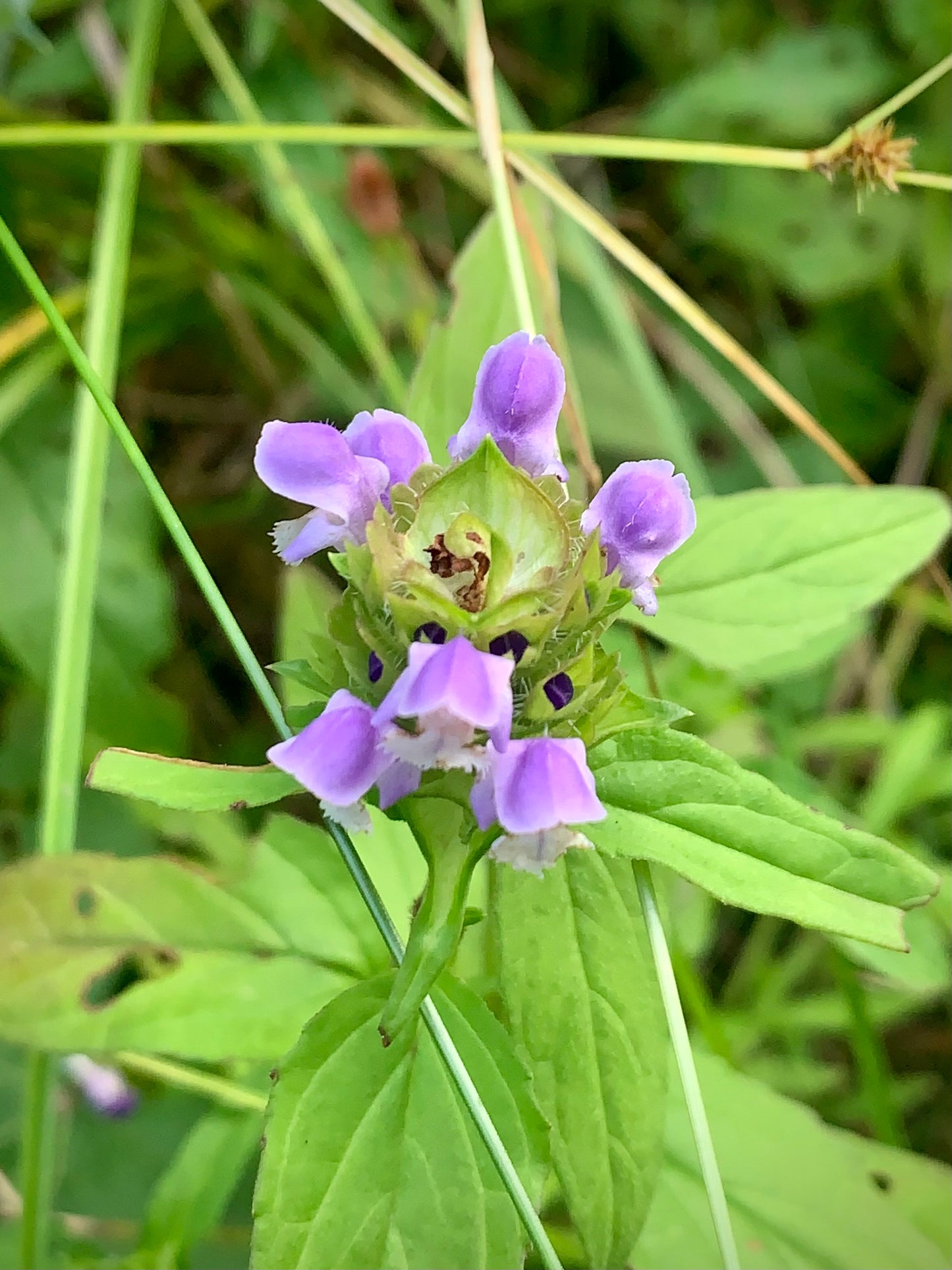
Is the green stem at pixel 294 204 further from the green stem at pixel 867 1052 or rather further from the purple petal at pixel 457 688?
the green stem at pixel 867 1052

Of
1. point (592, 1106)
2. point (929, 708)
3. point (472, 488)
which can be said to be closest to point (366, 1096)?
point (592, 1106)

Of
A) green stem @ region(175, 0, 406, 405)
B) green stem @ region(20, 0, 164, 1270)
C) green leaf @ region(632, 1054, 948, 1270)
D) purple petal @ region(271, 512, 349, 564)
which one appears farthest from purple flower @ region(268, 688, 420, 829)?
green stem @ region(175, 0, 406, 405)

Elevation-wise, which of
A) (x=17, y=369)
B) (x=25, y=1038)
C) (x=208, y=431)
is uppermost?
(x=208, y=431)

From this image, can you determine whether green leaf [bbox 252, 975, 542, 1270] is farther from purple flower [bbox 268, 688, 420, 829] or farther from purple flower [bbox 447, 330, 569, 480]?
purple flower [bbox 447, 330, 569, 480]

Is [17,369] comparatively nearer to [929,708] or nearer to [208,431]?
[208,431]

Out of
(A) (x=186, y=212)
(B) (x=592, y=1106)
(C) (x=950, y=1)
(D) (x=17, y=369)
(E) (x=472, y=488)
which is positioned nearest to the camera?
(E) (x=472, y=488)
